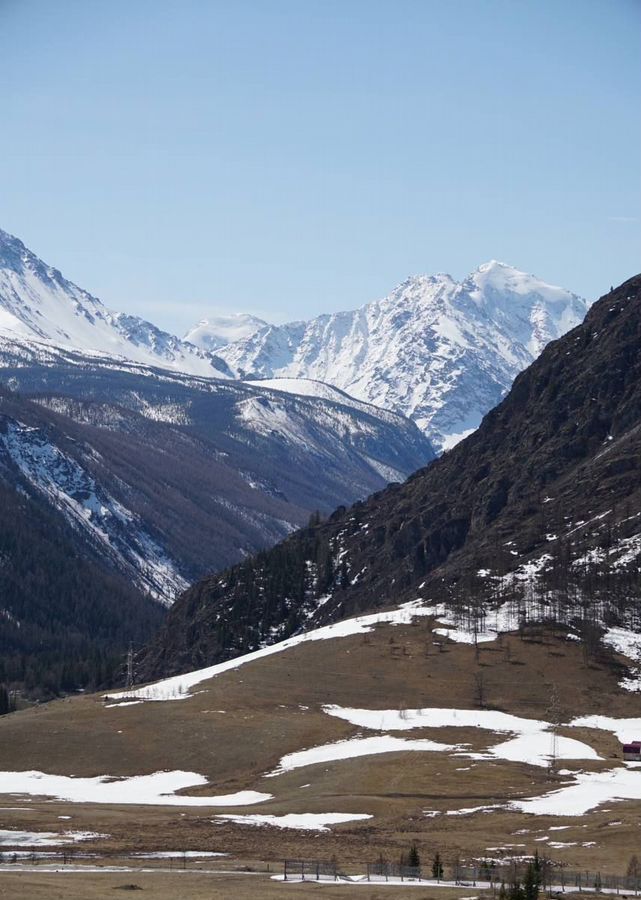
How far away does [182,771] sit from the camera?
179 meters

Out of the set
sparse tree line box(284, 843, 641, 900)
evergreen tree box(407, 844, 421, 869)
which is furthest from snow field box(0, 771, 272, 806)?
sparse tree line box(284, 843, 641, 900)

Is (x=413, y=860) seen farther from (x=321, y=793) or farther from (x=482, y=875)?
(x=321, y=793)

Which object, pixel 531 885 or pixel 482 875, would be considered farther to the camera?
pixel 482 875

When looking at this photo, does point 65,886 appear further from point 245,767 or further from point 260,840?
point 245,767

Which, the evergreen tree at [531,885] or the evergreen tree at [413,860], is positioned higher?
the evergreen tree at [413,860]

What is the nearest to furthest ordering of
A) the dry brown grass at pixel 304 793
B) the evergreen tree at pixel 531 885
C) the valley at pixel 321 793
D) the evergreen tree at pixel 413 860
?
1. the evergreen tree at pixel 531 885
2. the evergreen tree at pixel 413 860
3. the valley at pixel 321 793
4. the dry brown grass at pixel 304 793

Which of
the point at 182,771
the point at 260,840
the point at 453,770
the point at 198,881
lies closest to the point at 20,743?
the point at 182,771

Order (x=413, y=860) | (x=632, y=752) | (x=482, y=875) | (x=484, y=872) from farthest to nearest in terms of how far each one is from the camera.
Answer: (x=632, y=752)
(x=413, y=860)
(x=484, y=872)
(x=482, y=875)

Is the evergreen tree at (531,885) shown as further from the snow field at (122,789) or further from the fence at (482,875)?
the snow field at (122,789)

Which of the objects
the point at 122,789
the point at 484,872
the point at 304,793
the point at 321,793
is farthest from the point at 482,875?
the point at 122,789

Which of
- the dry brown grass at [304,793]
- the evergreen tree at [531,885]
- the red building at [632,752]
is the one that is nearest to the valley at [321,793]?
the dry brown grass at [304,793]

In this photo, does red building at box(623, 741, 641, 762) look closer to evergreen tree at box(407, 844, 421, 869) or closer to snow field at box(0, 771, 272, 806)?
snow field at box(0, 771, 272, 806)

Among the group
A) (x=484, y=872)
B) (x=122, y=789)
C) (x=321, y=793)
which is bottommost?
(x=484, y=872)

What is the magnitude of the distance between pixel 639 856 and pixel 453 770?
5286 cm
